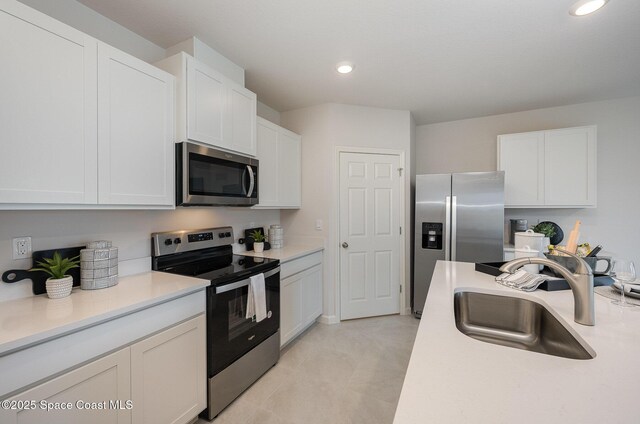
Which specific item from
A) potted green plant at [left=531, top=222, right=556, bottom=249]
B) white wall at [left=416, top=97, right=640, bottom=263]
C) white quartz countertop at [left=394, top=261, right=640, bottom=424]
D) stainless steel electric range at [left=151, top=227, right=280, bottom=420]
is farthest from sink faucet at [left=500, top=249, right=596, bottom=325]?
white wall at [left=416, top=97, right=640, bottom=263]

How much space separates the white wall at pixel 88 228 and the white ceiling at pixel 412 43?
1272 mm

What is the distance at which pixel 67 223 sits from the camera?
1.54 metres

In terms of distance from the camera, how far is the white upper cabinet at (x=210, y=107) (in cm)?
178

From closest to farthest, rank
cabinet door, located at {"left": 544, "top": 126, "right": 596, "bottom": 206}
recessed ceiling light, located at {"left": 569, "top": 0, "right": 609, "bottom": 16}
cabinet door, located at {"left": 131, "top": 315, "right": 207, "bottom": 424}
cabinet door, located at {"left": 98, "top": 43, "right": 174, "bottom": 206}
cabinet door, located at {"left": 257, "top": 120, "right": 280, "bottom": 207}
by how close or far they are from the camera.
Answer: cabinet door, located at {"left": 131, "top": 315, "right": 207, "bottom": 424} < cabinet door, located at {"left": 98, "top": 43, "right": 174, "bottom": 206} < recessed ceiling light, located at {"left": 569, "top": 0, "right": 609, "bottom": 16} < cabinet door, located at {"left": 257, "top": 120, "right": 280, "bottom": 207} < cabinet door, located at {"left": 544, "top": 126, "right": 596, "bottom": 206}

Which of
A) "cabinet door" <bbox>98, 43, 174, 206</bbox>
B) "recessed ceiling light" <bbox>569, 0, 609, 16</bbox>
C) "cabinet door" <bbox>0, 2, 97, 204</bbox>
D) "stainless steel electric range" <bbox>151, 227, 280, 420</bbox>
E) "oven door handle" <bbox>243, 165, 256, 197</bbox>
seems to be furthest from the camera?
"oven door handle" <bbox>243, 165, 256, 197</bbox>

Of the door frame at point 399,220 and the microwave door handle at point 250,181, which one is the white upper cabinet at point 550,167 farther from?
the microwave door handle at point 250,181

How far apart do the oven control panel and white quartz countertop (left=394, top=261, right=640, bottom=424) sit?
1.80 metres

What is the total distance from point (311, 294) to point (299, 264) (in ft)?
1.41

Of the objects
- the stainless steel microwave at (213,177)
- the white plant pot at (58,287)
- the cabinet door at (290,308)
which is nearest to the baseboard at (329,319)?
the cabinet door at (290,308)

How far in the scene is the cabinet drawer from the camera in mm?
2450

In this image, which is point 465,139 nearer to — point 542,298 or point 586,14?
point 586,14

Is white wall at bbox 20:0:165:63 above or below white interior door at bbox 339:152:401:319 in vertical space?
above

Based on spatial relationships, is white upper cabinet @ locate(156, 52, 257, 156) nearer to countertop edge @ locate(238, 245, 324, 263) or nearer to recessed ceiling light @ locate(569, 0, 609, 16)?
countertop edge @ locate(238, 245, 324, 263)

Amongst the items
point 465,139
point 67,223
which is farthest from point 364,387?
point 465,139
